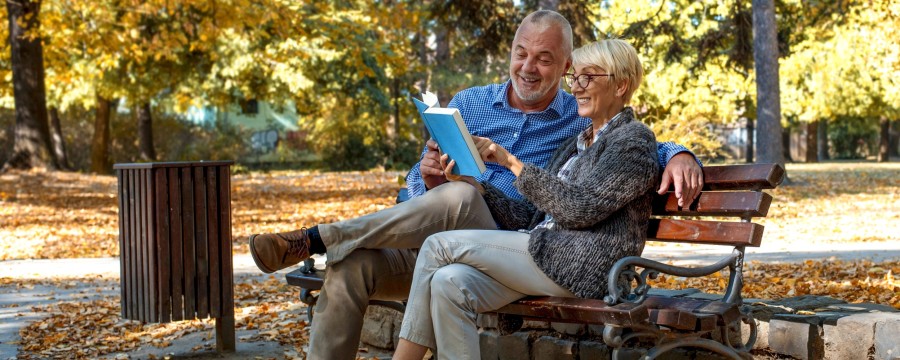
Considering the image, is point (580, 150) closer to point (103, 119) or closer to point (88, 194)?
point (88, 194)

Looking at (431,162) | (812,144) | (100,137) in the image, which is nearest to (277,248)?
(431,162)

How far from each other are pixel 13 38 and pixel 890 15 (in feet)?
60.2

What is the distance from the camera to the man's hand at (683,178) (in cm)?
398

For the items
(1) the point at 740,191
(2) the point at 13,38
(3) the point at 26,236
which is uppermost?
(2) the point at 13,38

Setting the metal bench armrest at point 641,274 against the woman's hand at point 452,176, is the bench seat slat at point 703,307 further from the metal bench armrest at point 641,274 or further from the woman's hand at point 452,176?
the woman's hand at point 452,176

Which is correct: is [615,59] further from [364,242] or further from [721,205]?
[364,242]

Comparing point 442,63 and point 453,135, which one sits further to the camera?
point 442,63

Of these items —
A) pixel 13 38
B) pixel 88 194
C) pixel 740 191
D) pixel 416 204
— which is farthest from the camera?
pixel 13 38

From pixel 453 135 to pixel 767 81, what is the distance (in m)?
15.3

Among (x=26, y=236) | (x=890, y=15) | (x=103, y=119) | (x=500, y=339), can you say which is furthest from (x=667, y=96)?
(x=500, y=339)

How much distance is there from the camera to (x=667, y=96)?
33250 mm

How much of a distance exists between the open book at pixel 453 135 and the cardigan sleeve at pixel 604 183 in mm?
205

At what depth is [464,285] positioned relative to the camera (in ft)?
12.9

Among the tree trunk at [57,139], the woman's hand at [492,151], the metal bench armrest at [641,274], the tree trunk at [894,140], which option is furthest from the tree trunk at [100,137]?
the tree trunk at [894,140]
